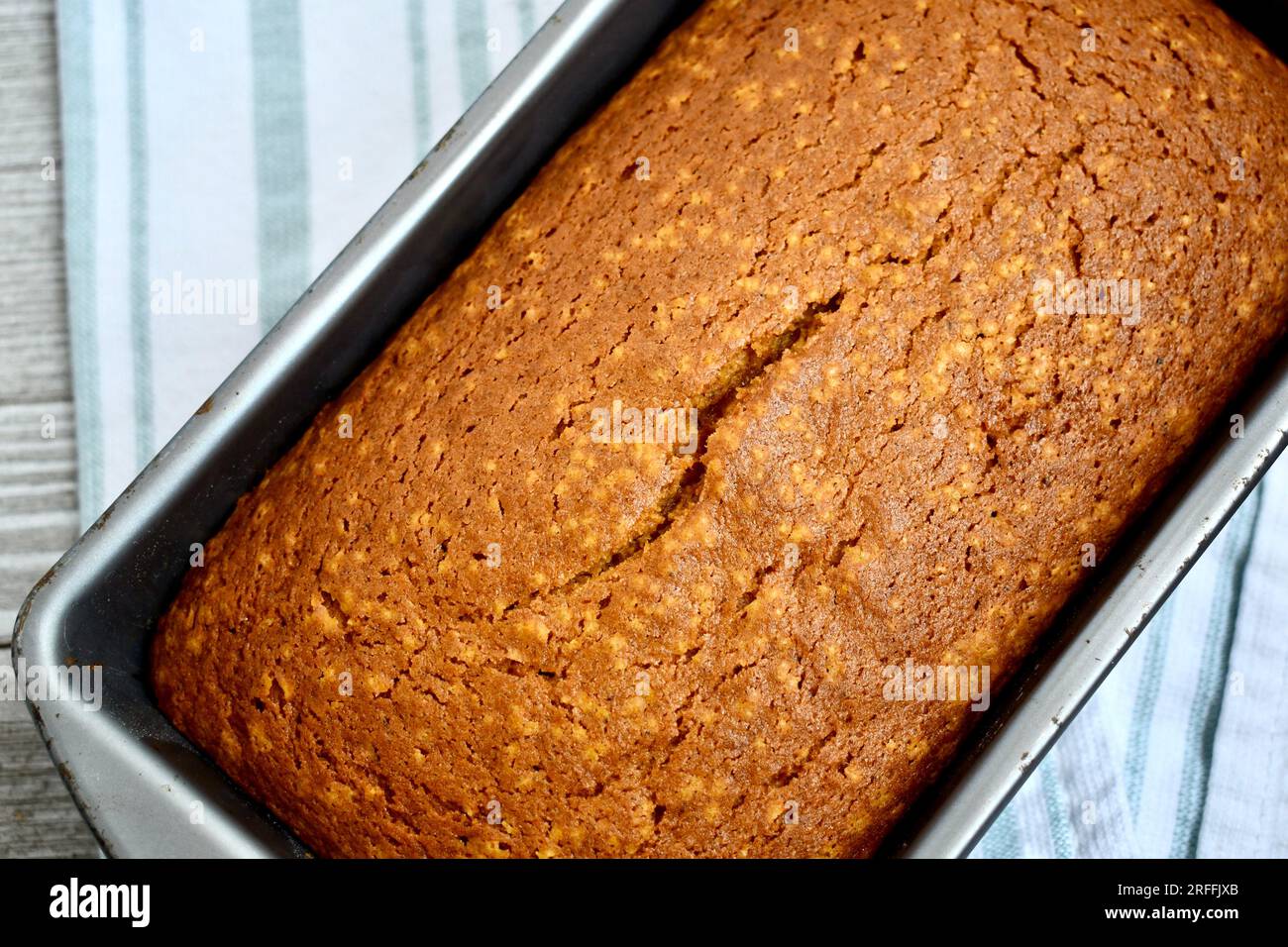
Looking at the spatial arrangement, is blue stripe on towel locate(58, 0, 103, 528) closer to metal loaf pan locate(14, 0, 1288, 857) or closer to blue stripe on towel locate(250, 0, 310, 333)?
blue stripe on towel locate(250, 0, 310, 333)

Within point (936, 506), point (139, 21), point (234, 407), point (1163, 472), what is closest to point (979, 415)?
point (936, 506)

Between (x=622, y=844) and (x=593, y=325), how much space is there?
1.84 ft

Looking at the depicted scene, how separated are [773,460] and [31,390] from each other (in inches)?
46.8

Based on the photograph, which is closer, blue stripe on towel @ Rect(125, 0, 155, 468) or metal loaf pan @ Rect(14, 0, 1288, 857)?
metal loaf pan @ Rect(14, 0, 1288, 857)

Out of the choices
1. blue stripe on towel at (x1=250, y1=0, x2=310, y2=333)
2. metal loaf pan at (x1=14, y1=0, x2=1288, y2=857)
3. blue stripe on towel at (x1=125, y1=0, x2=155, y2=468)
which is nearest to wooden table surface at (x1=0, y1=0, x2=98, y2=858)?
blue stripe on towel at (x1=125, y1=0, x2=155, y2=468)

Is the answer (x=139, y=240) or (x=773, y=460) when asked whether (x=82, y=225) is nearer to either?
(x=139, y=240)

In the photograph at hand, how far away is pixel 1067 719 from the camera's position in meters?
1.09

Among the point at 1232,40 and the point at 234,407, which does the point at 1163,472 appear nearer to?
the point at 1232,40

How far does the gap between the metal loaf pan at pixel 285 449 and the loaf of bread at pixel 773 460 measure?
0.16 ft

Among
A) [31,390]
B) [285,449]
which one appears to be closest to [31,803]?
[31,390]

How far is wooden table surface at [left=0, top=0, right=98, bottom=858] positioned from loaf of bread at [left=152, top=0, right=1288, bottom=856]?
49 centimetres

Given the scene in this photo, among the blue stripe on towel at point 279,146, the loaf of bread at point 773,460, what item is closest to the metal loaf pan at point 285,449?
the loaf of bread at point 773,460

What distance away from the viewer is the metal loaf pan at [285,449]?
3.58 feet

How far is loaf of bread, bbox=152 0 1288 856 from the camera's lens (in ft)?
3.57
